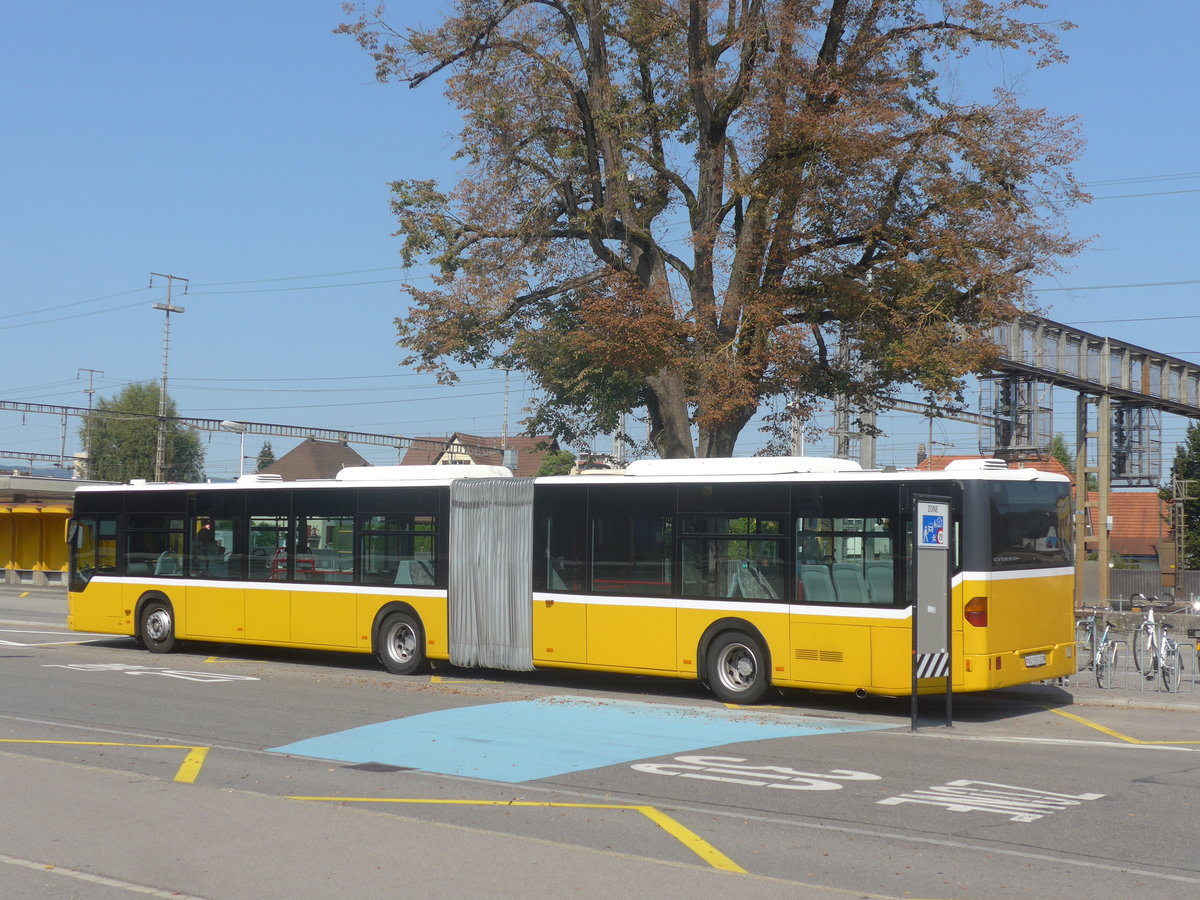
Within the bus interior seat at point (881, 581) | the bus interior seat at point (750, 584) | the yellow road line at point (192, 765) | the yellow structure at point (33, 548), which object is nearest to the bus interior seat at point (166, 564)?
the yellow road line at point (192, 765)

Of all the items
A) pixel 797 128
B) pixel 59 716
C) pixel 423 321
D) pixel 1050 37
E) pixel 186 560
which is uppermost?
pixel 1050 37

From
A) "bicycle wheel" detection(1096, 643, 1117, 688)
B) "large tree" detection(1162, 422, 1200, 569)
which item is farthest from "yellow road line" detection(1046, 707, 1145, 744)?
"large tree" detection(1162, 422, 1200, 569)

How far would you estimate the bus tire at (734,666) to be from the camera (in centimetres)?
1516

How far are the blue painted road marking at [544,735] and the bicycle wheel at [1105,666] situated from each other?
475 centimetres

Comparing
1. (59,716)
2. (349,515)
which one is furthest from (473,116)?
(59,716)

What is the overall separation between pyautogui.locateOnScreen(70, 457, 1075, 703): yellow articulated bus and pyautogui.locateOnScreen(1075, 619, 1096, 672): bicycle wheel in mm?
2492

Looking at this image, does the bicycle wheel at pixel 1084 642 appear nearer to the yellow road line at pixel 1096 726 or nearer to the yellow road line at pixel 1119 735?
the yellow road line at pixel 1096 726

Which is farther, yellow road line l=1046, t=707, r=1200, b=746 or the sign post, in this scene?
the sign post

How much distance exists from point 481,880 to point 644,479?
967cm

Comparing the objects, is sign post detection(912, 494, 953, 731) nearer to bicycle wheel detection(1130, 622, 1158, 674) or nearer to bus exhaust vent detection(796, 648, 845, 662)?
bus exhaust vent detection(796, 648, 845, 662)

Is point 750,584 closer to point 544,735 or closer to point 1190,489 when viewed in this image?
point 544,735

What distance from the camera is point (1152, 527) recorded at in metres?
83.2

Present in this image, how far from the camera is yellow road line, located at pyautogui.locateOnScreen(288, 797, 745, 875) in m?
7.80

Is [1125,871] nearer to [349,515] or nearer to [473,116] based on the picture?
[349,515]
